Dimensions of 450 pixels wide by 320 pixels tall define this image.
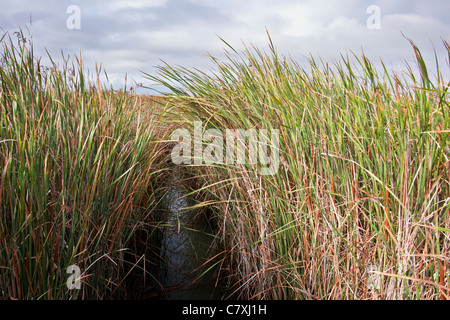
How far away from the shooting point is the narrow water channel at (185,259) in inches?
86.2

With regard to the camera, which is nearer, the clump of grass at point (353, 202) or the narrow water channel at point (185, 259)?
the clump of grass at point (353, 202)

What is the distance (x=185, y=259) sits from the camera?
8.38 feet

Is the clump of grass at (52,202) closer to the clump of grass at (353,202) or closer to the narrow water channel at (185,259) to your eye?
the narrow water channel at (185,259)

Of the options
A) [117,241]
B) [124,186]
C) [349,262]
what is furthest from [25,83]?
[349,262]

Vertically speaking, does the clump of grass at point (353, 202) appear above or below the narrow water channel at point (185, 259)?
above

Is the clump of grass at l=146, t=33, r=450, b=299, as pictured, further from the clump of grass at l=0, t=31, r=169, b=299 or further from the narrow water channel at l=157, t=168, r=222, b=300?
the clump of grass at l=0, t=31, r=169, b=299

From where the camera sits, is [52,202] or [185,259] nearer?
[52,202]

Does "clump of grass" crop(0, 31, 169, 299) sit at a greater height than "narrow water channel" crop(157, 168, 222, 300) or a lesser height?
greater

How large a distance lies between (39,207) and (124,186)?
521 millimetres

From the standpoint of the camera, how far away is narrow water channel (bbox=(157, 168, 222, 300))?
219cm

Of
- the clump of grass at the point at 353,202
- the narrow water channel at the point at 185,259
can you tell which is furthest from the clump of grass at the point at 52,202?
the clump of grass at the point at 353,202

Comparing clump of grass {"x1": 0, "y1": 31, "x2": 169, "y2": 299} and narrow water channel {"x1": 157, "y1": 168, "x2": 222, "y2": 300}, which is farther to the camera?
narrow water channel {"x1": 157, "y1": 168, "x2": 222, "y2": 300}

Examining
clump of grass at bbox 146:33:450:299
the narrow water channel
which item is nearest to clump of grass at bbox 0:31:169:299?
the narrow water channel

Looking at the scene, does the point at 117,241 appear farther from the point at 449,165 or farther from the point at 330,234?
the point at 449,165
